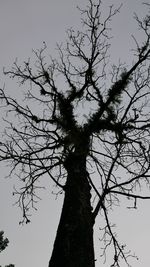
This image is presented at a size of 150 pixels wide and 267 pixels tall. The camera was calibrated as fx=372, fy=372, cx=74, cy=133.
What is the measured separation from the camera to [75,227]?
455 cm

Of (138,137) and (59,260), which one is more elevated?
(138,137)

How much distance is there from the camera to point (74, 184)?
517cm

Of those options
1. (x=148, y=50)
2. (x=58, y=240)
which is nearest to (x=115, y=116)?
(x=148, y=50)

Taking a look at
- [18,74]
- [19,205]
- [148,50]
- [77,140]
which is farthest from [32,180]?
[148,50]

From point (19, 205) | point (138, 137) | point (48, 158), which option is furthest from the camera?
point (138, 137)

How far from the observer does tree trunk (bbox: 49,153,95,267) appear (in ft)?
13.9

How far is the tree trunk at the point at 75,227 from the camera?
13.9 feet

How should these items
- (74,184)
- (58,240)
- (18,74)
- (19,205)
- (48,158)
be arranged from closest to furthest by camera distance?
(58,240), (74,184), (48,158), (19,205), (18,74)

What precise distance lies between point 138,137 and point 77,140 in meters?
1.12

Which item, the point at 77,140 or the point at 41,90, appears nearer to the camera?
the point at 77,140

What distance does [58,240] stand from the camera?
4.48 meters

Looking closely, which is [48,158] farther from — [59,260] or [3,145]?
[59,260]

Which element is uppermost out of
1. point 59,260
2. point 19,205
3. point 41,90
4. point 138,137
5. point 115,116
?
point 41,90

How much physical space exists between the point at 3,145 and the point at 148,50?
11.1 ft
